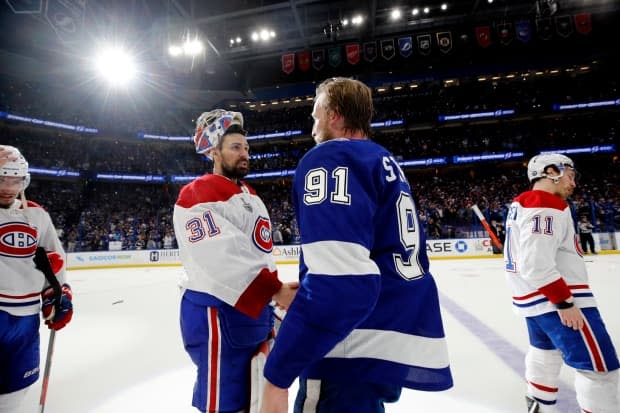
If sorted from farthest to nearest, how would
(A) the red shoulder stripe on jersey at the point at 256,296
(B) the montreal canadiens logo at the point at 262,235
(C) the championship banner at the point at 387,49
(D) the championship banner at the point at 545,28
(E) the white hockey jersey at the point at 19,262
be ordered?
1. (C) the championship banner at the point at 387,49
2. (D) the championship banner at the point at 545,28
3. (E) the white hockey jersey at the point at 19,262
4. (B) the montreal canadiens logo at the point at 262,235
5. (A) the red shoulder stripe on jersey at the point at 256,296

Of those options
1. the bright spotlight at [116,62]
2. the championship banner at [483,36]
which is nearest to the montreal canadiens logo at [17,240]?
the bright spotlight at [116,62]

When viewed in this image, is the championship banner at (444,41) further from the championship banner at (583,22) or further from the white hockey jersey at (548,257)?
the white hockey jersey at (548,257)

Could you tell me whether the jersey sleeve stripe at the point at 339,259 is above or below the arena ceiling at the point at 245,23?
below

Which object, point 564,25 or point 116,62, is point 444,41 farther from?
point 116,62

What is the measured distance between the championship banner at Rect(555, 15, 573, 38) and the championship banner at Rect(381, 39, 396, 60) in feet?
27.6

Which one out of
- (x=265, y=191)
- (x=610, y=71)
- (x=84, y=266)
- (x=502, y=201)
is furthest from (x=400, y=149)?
(x=84, y=266)

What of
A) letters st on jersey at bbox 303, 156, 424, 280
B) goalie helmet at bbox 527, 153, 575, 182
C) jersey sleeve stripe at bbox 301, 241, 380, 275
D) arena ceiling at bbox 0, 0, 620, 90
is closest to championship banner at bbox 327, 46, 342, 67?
arena ceiling at bbox 0, 0, 620, 90

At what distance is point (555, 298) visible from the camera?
6.08 feet

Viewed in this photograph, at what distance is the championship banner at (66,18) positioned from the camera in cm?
758

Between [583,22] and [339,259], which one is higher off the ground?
[583,22]

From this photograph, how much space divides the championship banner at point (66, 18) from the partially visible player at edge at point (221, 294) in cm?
921

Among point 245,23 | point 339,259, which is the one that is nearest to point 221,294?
point 339,259

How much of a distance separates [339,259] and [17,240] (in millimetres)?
2113

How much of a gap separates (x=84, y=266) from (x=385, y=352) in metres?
15.4
